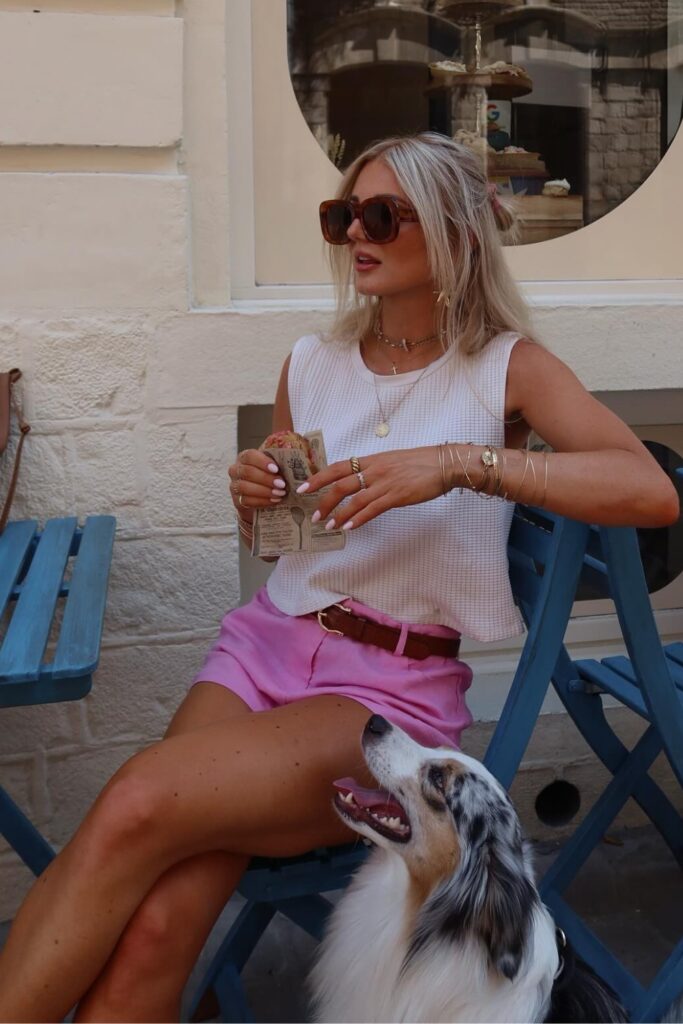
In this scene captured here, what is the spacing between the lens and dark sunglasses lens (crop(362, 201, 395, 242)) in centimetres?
223

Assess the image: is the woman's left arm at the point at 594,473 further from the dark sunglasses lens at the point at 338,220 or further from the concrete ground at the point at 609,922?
the concrete ground at the point at 609,922

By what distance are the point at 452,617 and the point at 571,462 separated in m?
0.41

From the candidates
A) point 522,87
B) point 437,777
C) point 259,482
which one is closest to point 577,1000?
point 437,777

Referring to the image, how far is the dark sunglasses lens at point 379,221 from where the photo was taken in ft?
7.30

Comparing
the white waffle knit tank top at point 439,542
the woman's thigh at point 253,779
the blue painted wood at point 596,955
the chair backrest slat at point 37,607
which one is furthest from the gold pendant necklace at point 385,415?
the blue painted wood at point 596,955

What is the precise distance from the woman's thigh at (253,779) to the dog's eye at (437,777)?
0.15 meters

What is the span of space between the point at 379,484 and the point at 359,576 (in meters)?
0.32

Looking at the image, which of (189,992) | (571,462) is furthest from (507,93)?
(189,992)

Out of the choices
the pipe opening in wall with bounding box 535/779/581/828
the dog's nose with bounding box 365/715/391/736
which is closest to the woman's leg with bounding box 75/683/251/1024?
the dog's nose with bounding box 365/715/391/736

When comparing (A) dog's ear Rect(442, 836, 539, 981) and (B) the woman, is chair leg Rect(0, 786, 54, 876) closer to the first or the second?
(B) the woman

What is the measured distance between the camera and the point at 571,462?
1.99 m

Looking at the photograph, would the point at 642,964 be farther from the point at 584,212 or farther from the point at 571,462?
the point at 584,212

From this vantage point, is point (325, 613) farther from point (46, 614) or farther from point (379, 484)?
point (46, 614)

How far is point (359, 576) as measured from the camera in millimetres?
2223
